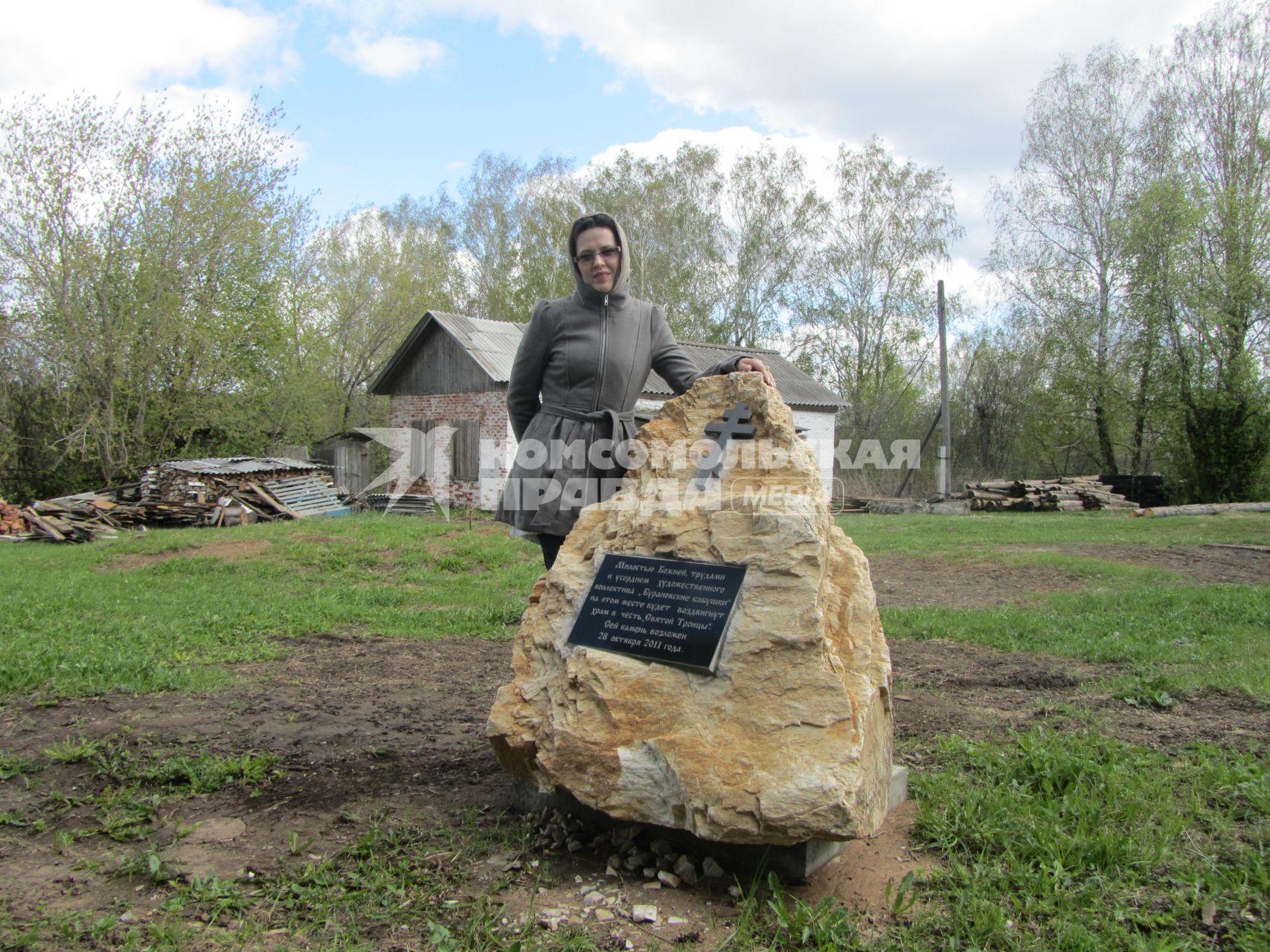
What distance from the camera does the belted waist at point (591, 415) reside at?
11.8 feet

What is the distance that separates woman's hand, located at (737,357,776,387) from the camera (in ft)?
11.7

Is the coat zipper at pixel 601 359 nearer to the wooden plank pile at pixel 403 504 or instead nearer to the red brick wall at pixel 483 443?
the red brick wall at pixel 483 443

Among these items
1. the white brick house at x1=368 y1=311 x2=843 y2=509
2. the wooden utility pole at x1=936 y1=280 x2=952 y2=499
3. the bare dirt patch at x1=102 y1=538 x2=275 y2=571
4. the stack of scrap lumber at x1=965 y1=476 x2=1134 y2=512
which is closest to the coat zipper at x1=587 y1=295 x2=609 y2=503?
the bare dirt patch at x1=102 y1=538 x2=275 y2=571

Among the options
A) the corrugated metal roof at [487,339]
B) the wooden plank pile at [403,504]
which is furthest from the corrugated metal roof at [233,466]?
the corrugated metal roof at [487,339]

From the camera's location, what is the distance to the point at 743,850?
2.90 meters

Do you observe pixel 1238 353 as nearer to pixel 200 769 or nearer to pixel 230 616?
pixel 230 616

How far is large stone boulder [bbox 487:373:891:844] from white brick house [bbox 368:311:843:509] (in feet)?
48.3

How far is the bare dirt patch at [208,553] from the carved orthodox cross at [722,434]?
8101 mm

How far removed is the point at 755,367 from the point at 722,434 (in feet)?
1.06

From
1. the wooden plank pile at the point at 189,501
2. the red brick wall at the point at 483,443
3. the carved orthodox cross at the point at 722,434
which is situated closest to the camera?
the carved orthodox cross at the point at 722,434

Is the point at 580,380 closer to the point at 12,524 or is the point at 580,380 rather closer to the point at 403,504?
the point at 12,524

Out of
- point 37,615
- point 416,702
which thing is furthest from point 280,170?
point 416,702

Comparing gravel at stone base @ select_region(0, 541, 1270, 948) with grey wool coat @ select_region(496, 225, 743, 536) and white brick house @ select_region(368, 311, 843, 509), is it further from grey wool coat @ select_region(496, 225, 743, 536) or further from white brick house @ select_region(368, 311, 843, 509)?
white brick house @ select_region(368, 311, 843, 509)

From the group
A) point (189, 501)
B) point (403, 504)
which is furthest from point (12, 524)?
point (403, 504)
